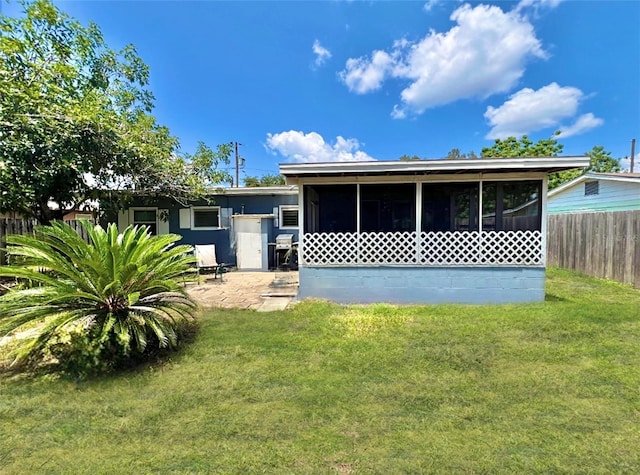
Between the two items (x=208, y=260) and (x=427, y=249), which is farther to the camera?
(x=208, y=260)

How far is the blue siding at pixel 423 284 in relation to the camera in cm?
634

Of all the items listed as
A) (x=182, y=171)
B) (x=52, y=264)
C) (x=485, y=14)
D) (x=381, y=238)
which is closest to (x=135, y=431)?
(x=52, y=264)

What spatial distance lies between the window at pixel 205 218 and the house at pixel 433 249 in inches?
218

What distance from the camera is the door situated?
11.2 metres

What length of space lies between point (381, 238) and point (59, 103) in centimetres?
767

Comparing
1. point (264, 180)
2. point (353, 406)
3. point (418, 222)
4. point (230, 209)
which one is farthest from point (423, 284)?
point (264, 180)

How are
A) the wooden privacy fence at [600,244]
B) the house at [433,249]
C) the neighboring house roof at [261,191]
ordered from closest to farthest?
the house at [433,249] < the wooden privacy fence at [600,244] < the neighboring house roof at [261,191]

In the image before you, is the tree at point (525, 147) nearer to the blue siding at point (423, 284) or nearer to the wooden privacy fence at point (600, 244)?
the wooden privacy fence at point (600, 244)

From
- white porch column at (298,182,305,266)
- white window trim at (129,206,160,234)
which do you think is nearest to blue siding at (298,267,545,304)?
white porch column at (298,182,305,266)

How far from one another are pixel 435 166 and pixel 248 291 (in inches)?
189

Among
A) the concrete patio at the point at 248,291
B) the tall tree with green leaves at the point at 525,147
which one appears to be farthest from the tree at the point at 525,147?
the concrete patio at the point at 248,291

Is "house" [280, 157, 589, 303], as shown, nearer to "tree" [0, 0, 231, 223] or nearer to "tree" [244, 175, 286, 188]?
"tree" [0, 0, 231, 223]

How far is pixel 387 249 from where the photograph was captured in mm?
6676

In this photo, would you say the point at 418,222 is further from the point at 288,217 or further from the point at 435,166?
the point at 288,217
